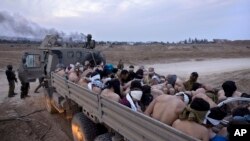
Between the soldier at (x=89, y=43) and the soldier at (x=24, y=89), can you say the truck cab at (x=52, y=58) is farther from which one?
the soldier at (x=24, y=89)

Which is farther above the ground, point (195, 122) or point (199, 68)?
point (195, 122)

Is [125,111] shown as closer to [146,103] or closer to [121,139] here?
[121,139]

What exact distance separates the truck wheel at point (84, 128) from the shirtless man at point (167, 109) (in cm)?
132

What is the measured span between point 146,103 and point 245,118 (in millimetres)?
1674

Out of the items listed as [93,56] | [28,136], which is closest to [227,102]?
[28,136]

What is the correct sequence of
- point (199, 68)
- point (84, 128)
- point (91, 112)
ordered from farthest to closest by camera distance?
point (199, 68)
point (84, 128)
point (91, 112)

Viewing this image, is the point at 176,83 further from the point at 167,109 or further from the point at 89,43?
the point at 89,43

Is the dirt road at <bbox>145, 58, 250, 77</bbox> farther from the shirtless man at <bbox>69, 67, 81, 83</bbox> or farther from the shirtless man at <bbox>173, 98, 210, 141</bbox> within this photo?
the shirtless man at <bbox>173, 98, 210, 141</bbox>

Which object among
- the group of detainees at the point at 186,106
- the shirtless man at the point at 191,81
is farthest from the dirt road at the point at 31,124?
the shirtless man at the point at 191,81

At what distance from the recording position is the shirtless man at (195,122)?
10.3ft

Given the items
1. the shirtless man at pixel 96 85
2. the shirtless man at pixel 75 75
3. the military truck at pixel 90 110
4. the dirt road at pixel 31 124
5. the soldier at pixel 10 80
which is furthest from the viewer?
the soldier at pixel 10 80

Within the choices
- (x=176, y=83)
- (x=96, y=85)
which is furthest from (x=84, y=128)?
(x=176, y=83)

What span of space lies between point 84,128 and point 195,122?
7.93 ft

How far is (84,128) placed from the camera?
5.27 meters
